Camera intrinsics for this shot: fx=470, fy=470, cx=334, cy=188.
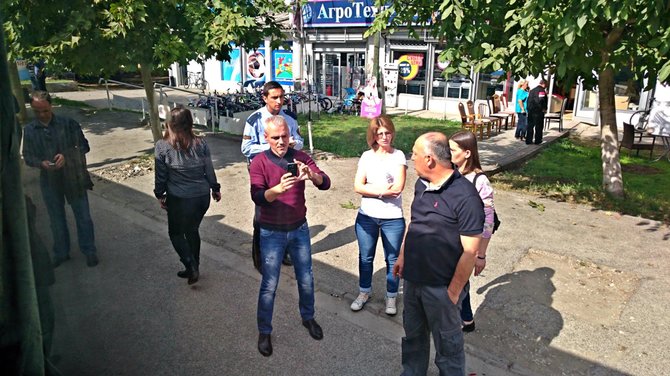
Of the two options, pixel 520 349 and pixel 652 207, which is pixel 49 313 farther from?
pixel 652 207

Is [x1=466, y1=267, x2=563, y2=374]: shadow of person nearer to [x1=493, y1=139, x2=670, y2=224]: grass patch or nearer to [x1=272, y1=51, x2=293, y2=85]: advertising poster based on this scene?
[x1=493, y1=139, x2=670, y2=224]: grass patch

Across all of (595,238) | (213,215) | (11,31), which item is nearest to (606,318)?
(595,238)

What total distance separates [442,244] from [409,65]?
1755cm

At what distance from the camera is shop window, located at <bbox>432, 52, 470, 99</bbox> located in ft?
60.6

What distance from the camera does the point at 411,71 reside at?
1948 cm

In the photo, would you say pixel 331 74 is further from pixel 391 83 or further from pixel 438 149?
pixel 438 149

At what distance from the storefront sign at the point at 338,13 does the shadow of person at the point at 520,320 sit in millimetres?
16120

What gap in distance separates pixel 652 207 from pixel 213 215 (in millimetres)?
6939

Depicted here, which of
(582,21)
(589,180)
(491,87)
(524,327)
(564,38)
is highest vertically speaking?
(582,21)

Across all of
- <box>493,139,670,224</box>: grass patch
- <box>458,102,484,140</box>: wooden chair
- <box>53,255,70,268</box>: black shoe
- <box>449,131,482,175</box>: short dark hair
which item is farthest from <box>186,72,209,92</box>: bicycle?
<box>53,255,70,268</box>: black shoe

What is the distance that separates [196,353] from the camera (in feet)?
12.4

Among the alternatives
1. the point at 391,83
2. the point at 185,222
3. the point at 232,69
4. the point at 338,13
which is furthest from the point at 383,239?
the point at 232,69

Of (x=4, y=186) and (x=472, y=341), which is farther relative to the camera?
(x=472, y=341)

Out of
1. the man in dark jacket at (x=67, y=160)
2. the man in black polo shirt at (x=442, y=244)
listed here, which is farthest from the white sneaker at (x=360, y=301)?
the man in dark jacket at (x=67, y=160)
